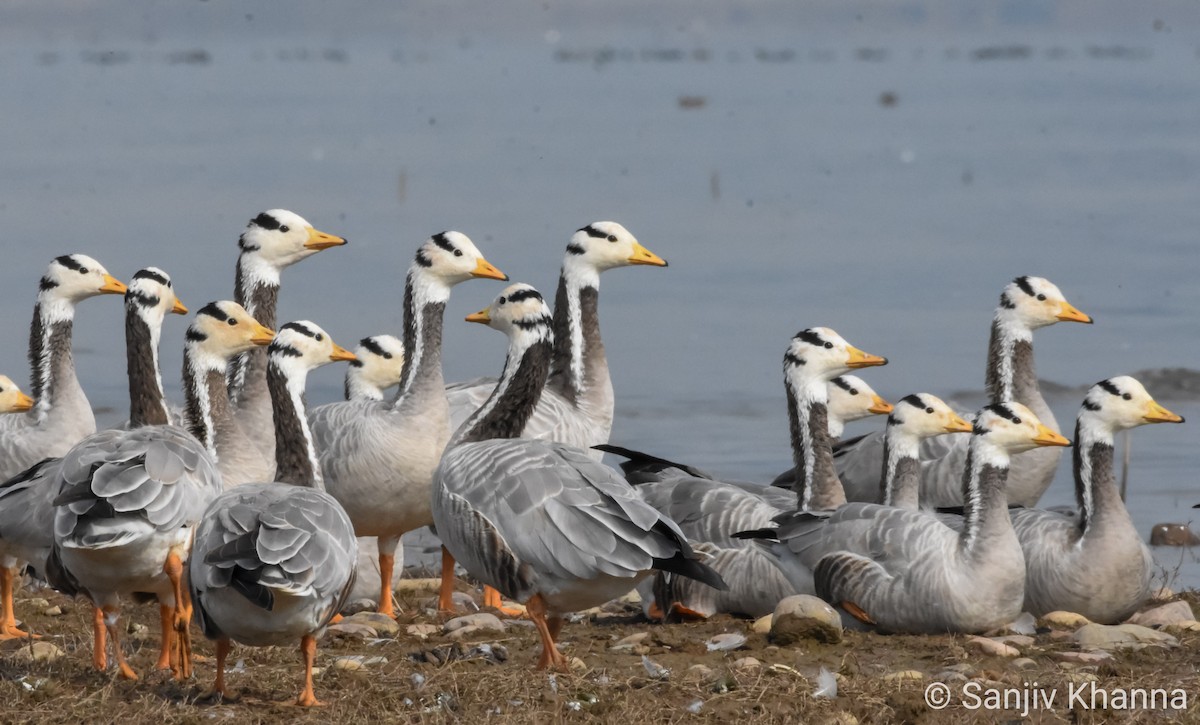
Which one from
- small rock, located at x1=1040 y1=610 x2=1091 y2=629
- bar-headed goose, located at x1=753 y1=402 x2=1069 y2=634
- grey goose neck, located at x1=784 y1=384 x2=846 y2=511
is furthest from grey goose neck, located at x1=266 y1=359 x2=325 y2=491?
small rock, located at x1=1040 y1=610 x2=1091 y2=629

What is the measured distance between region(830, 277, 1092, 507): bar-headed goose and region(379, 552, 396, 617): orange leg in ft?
11.3

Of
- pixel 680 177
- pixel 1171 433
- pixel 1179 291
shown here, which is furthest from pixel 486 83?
pixel 1171 433

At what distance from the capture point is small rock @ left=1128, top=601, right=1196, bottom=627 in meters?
10.3

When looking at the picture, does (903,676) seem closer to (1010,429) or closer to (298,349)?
(1010,429)

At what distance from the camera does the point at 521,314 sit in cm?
1091

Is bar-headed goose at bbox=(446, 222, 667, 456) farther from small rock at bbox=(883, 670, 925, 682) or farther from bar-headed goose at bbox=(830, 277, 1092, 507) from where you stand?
small rock at bbox=(883, 670, 925, 682)

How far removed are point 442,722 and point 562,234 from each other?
1481cm

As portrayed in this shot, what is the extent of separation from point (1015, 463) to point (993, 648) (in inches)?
127

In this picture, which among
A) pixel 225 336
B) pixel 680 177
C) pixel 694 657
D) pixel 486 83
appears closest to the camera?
pixel 694 657

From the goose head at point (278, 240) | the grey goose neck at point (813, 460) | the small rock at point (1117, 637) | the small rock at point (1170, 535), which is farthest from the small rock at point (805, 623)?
the small rock at point (1170, 535)

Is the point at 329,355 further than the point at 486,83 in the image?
No

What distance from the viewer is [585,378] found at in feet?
39.9

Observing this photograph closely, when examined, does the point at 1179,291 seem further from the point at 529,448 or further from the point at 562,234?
the point at 529,448

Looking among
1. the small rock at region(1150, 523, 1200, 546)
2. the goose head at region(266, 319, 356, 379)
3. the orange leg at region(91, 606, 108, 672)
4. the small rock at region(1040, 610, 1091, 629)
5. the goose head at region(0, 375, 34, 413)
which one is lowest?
the small rock at region(1150, 523, 1200, 546)
